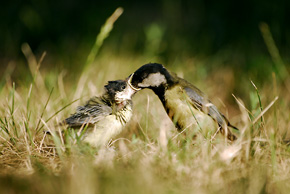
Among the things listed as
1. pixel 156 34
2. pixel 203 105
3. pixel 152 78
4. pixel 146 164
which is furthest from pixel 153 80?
pixel 156 34

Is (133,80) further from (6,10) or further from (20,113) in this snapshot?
(6,10)

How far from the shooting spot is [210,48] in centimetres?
538

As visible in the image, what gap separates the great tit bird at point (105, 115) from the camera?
8.82 ft

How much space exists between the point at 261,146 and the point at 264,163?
8.1 inches

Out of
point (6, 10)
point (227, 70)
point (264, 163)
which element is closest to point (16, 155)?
point (264, 163)

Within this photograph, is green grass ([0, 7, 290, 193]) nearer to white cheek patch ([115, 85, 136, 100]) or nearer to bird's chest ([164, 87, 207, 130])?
bird's chest ([164, 87, 207, 130])

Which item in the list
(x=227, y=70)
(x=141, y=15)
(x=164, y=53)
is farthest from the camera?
(x=141, y=15)

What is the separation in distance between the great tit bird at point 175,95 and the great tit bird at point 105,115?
0.42ft

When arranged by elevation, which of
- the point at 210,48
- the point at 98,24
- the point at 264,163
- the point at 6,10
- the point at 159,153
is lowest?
the point at 264,163

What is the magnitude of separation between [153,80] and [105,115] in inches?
18.9

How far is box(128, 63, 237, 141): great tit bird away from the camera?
297 cm

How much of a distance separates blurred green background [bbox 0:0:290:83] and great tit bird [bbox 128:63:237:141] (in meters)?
1.43

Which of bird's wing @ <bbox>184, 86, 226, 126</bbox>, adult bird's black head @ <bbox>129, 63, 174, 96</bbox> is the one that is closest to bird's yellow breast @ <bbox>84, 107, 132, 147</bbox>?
adult bird's black head @ <bbox>129, 63, 174, 96</bbox>

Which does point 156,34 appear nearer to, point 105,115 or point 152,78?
point 152,78
